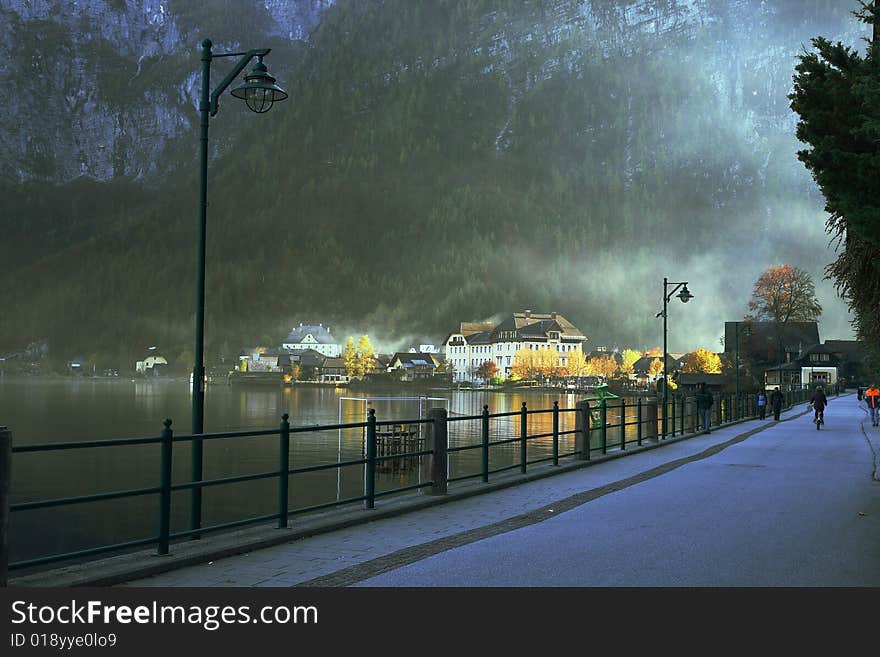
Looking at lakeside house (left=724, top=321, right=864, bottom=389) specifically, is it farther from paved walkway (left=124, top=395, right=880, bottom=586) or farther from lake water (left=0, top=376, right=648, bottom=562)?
paved walkway (left=124, top=395, right=880, bottom=586)

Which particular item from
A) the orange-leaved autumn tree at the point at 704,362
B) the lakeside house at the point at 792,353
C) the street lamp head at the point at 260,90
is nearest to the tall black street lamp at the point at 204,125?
the street lamp head at the point at 260,90

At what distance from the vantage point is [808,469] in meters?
20.1

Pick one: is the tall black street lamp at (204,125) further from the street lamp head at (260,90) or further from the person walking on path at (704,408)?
the person walking on path at (704,408)

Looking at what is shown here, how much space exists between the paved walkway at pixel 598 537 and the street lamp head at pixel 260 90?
585 cm

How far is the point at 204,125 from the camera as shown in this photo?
38.9ft

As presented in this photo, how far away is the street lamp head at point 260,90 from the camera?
11836 mm

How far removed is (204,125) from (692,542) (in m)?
8.09

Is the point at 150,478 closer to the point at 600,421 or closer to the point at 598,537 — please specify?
the point at 600,421

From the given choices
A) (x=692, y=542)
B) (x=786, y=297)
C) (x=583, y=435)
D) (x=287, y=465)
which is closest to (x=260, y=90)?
(x=287, y=465)

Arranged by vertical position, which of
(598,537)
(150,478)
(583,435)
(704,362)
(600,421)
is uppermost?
(704,362)

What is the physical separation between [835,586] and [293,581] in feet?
16.1

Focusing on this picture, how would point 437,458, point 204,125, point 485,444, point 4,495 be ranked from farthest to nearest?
point 485,444 < point 437,458 < point 204,125 < point 4,495
